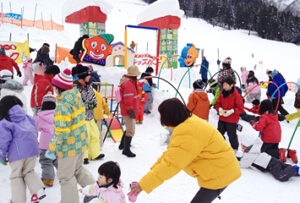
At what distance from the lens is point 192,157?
1.76 metres

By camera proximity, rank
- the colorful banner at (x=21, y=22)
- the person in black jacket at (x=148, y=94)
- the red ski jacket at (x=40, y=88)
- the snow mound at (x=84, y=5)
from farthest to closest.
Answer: the colorful banner at (x=21, y=22)
the snow mound at (x=84, y=5)
the person in black jacket at (x=148, y=94)
the red ski jacket at (x=40, y=88)

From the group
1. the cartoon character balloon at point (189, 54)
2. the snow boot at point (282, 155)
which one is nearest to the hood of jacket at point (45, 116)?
the snow boot at point (282, 155)

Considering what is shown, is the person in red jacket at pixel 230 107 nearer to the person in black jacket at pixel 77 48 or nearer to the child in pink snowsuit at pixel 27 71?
the person in black jacket at pixel 77 48

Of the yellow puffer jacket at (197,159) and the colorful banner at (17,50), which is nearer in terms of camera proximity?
the yellow puffer jacket at (197,159)

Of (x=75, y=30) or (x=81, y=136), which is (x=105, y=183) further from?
(x=75, y=30)

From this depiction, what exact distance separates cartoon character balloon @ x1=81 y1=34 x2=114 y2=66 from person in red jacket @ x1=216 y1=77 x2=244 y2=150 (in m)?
5.15

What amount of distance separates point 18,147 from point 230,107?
370 cm

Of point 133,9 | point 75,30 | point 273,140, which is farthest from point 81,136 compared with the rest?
point 133,9

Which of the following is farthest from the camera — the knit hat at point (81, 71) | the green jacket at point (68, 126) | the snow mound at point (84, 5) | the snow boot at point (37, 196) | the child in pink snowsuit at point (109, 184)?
the snow mound at point (84, 5)

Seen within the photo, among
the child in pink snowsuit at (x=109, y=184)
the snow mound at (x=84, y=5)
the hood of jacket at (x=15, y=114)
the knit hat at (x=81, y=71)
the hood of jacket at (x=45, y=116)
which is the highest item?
the snow mound at (x=84, y=5)

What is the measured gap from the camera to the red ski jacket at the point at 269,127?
4375mm

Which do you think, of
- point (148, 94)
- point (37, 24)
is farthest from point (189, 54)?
point (37, 24)

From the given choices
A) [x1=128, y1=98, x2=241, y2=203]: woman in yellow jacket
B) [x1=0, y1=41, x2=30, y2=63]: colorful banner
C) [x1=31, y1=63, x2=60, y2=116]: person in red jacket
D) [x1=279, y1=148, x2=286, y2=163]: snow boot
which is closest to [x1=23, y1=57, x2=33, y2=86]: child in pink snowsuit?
[x1=0, y1=41, x2=30, y2=63]: colorful banner

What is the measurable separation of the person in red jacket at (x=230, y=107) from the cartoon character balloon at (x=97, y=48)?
515 cm
